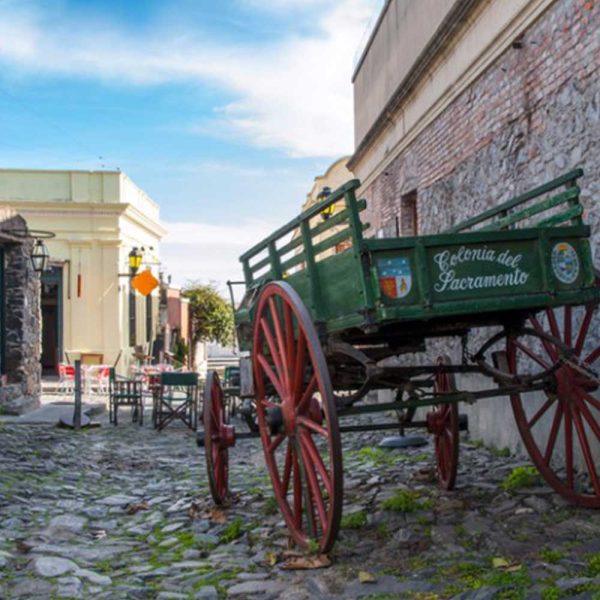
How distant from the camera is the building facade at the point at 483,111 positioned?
6.11 m

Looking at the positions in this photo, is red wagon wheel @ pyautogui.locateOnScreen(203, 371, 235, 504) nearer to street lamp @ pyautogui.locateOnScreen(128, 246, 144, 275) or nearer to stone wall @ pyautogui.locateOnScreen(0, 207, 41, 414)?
stone wall @ pyautogui.locateOnScreen(0, 207, 41, 414)

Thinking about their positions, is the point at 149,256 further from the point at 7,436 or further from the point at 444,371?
the point at 444,371

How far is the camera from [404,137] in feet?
36.9

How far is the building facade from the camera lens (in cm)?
611

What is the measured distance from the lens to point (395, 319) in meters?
4.23

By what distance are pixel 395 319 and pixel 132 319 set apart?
20.4 meters

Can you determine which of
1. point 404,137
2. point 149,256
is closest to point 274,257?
point 404,137

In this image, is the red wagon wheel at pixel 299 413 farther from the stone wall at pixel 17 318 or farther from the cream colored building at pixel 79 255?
the cream colored building at pixel 79 255

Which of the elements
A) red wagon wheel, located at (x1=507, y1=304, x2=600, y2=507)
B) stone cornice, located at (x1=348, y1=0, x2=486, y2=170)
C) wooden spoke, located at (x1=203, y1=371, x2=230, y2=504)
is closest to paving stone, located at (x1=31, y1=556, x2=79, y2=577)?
wooden spoke, located at (x1=203, y1=371, x2=230, y2=504)

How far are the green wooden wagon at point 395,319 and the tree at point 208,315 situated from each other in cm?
2559

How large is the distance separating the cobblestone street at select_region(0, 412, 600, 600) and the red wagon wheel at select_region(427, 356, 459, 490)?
0.47ft

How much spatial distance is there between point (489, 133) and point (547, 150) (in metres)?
1.34

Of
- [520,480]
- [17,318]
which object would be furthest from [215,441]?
[17,318]

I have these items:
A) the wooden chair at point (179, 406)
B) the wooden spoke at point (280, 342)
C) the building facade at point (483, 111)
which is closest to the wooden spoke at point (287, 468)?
the wooden spoke at point (280, 342)
